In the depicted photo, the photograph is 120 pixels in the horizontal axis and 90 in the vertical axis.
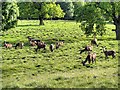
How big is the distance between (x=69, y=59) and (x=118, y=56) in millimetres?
5282

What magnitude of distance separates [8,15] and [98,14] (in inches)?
668

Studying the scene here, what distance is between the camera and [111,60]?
3003 cm

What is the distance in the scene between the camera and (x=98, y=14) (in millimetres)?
49281

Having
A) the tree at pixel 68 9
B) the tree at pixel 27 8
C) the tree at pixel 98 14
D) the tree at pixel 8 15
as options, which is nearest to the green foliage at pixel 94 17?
the tree at pixel 98 14

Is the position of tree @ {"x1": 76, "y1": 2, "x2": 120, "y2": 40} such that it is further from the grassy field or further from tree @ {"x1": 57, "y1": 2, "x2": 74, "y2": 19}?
tree @ {"x1": 57, "y1": 2, "x2": 74, "y2": 19}

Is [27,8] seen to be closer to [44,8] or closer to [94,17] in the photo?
[44,8]

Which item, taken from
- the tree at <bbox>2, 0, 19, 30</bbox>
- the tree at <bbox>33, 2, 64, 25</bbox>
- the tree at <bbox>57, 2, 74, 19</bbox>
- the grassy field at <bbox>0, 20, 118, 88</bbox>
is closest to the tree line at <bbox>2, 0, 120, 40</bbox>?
the tree at <bbox>2, 0, 19, 30</bbox>

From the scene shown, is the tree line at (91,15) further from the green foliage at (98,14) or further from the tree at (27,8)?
the tree at (27,8)

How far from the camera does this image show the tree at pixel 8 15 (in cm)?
5574

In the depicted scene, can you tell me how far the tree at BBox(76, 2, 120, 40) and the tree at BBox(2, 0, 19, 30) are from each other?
12.4 metres

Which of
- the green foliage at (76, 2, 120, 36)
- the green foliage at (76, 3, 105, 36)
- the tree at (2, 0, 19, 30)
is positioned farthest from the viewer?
the tree at (2, 0, 19, 30)

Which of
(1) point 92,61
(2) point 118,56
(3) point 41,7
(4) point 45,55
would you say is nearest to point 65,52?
(4) point 45,55

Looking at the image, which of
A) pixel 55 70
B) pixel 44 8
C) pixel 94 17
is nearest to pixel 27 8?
pixel 44 8

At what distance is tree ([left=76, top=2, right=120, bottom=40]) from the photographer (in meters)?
49.3
